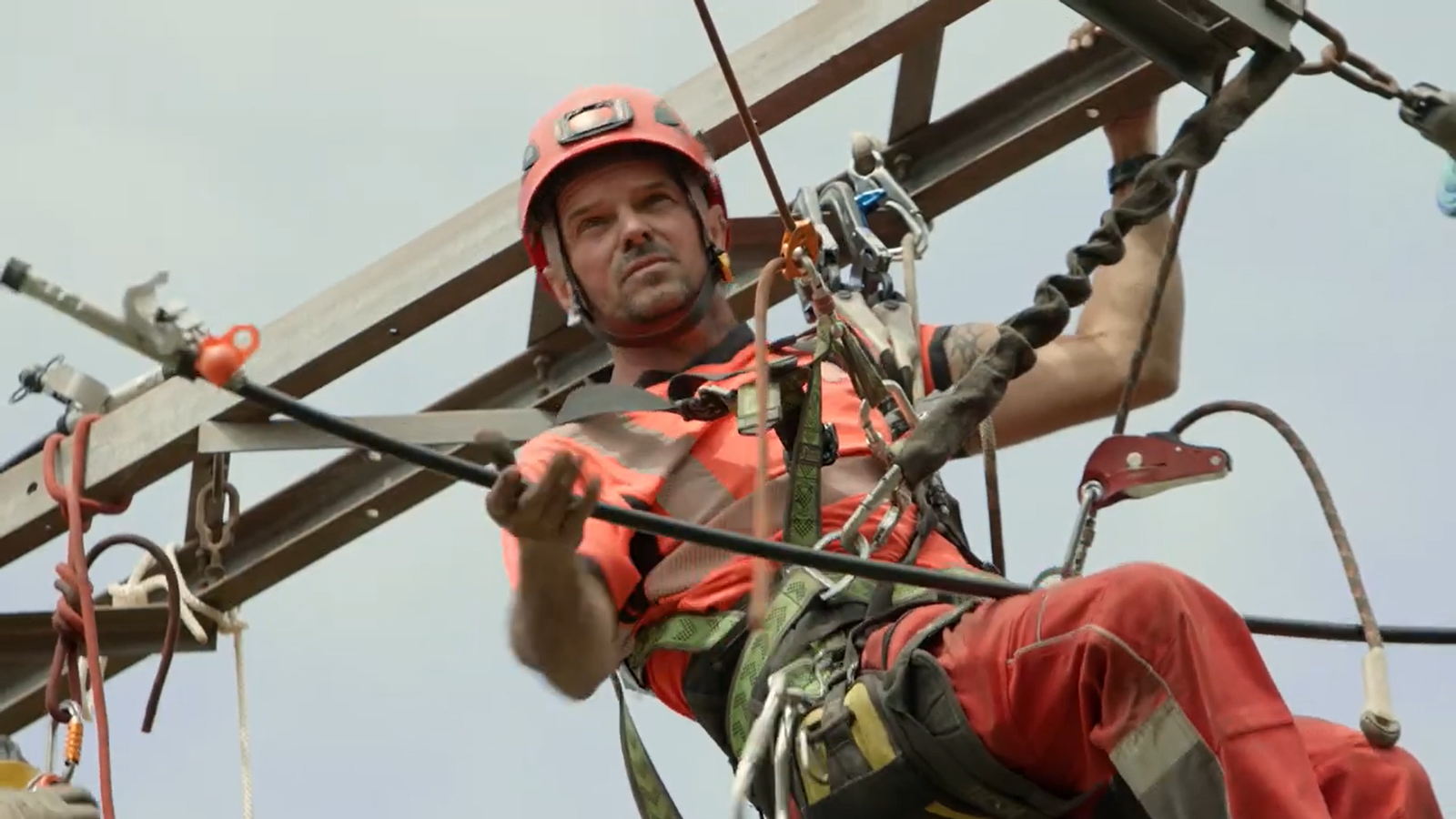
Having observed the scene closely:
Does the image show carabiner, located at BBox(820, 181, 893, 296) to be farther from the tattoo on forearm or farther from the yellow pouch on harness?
the yellow pouch on harness

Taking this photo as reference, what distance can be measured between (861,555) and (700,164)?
1.16 metres

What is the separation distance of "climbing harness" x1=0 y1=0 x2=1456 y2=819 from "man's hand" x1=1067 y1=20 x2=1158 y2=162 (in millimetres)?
388

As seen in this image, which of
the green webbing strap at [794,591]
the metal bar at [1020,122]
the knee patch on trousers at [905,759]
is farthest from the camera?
the metal bar at [1020,122]

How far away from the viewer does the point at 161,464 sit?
22.2ft

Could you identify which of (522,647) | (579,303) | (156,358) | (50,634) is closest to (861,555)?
(522,647)

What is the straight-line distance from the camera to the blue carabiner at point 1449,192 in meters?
5.96

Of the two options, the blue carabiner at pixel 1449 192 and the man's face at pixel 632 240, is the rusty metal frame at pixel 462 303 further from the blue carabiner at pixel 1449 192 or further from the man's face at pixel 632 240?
the blue carabiner at pixel 1449 192

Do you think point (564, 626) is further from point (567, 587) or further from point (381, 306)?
point (381, 306)

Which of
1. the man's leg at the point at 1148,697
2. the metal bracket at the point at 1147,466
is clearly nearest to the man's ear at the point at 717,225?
the metal bracket at the point at 1147,466

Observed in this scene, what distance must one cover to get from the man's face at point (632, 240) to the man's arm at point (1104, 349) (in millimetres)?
491

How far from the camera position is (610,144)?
6.50m

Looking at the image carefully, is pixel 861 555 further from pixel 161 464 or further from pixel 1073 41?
pixel 161 464

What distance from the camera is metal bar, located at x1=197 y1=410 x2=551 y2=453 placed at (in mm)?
6660

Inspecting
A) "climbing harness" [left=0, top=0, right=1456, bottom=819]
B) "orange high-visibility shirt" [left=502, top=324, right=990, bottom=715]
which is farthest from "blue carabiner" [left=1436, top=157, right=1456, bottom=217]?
"orange high-visibility shirt" [left=502, top=324, right=990, bottom=715]
